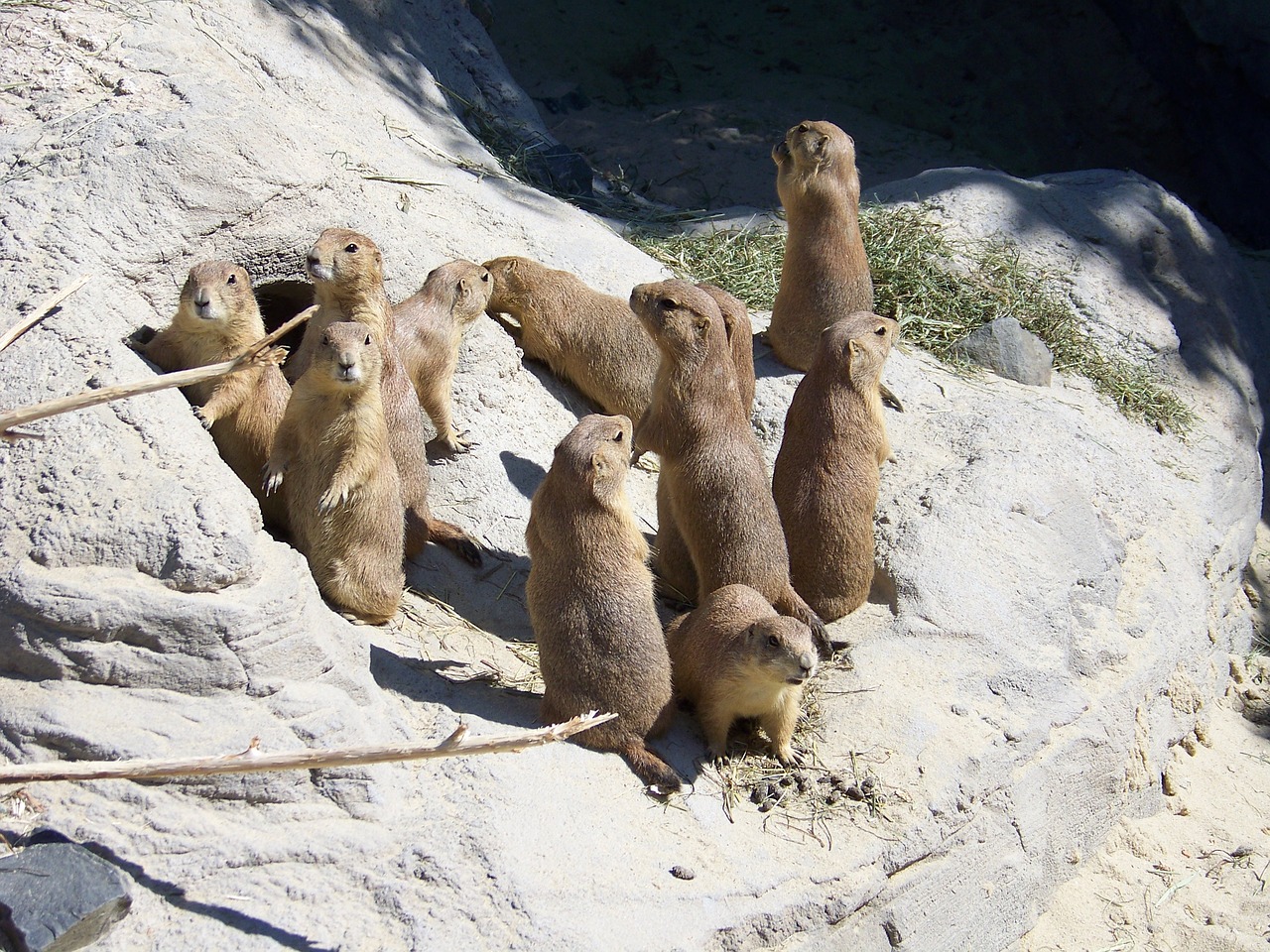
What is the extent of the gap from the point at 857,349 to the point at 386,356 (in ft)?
9.18

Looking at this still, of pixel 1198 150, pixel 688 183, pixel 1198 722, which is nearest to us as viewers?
pixel 1198 722

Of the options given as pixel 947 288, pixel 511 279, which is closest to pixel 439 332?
pixel 511 279

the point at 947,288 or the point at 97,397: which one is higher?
the point at 947,288

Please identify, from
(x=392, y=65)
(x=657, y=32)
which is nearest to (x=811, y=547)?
(x=392, y=65)

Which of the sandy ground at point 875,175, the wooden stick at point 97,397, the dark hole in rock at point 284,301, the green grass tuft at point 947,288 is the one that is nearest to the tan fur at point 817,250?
the green grass tuft at point 947,288

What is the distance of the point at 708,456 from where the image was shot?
671 centimetres

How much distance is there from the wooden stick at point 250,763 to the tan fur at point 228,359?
7.68ft

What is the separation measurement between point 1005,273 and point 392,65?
545 centimetres

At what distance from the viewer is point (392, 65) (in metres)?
9.61

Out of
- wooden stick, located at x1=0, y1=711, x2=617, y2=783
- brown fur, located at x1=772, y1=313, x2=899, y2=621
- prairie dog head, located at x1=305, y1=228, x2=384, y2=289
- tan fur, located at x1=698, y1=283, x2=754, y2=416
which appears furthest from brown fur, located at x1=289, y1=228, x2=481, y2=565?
wooden stick, located at x1=0, y1=711, x2=617, y2=783

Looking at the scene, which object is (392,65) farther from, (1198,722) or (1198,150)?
(1198,150)

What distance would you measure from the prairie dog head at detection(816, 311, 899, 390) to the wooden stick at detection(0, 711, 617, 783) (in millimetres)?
3668

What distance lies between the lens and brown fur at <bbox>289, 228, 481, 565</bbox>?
6562 millimetres

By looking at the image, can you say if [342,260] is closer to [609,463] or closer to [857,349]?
[609,463]
